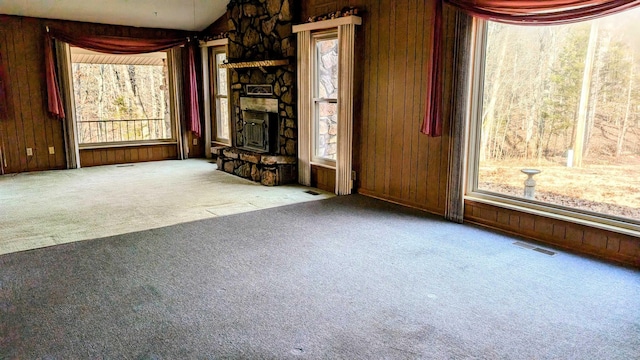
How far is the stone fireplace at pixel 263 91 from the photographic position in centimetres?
611

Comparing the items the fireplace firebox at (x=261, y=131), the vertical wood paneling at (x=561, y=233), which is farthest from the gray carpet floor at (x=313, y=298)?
the fireplace firebox at (x=261, y=131)

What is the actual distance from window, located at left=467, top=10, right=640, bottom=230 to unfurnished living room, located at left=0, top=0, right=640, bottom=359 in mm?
17

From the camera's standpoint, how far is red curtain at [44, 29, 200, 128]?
6852 mm

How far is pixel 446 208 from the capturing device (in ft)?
14.8

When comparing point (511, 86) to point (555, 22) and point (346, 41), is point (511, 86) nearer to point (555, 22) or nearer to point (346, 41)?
point (555, 22)

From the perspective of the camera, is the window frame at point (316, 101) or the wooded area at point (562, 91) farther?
the window frame at point (316, 101)

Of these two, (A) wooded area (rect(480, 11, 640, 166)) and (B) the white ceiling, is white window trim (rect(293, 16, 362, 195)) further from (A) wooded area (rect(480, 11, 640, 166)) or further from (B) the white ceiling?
(B) the white ceiling

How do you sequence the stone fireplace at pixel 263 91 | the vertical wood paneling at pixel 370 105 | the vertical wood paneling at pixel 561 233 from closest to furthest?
the vertical wood paneling at pixel 561 233 → the vertical wood paneling at pixel 370 105 → the stone fireplace at pixel 263 91

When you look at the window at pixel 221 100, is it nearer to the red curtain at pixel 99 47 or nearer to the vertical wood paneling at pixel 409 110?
the red curtain at pixel 99 47

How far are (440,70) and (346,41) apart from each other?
4.45 feet

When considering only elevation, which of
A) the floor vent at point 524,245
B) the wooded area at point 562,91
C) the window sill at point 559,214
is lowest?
the floor vent at point 524,245

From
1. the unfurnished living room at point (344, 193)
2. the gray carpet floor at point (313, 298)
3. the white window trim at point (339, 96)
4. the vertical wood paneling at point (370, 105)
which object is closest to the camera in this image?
the gray carpet floor at point (313, 298)

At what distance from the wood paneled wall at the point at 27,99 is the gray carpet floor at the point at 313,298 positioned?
162 inches

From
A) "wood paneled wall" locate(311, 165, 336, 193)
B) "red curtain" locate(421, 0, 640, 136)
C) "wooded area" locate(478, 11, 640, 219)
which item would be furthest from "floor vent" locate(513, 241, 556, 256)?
"wood paneled wall" locate(311, 165, 336, 193)
